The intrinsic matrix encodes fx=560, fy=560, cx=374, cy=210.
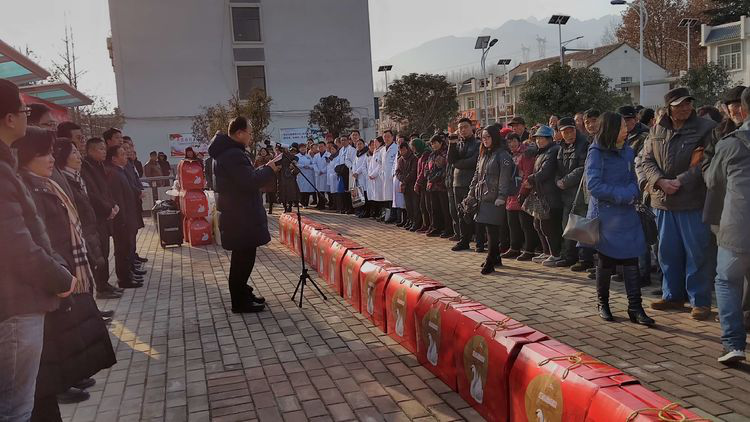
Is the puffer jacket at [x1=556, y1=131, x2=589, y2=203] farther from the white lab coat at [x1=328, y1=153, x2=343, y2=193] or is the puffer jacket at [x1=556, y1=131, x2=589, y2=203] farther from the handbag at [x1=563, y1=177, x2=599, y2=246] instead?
the white lab coat at [x1=328, y1=153, x2=343, y2=193]

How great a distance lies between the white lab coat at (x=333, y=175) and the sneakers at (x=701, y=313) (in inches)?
445

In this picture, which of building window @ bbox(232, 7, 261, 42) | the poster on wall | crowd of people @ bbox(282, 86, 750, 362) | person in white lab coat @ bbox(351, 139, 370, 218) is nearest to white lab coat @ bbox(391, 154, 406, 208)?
crowd of people @ bbox(282, 86, 750, 362)

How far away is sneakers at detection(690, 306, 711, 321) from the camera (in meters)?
5.04

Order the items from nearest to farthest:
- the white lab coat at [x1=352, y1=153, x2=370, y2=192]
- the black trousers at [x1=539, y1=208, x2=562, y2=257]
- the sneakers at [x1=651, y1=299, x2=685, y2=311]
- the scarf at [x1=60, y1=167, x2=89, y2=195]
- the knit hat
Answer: the sneakers at [x1=651, y1=299, x2=685, y2=311] → the scarf at [x1=60, y1=167, x2=89, y2=195] → the black trousers at [x1=539, y1=208, x2=562, y2=257] → the knit hat → the white lab coat at [x1=352, y1=153, x2=370, y2=192]

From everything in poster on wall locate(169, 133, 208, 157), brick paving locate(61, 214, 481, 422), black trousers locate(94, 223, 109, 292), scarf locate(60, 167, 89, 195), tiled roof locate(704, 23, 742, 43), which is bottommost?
brick paving locate(61, 214, 481, 422)

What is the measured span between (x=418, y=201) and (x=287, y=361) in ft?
23.4

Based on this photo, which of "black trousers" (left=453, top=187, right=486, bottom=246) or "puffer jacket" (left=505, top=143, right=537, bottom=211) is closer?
"puffer jacket" (left=505, top=143, right=537, bottom=211)

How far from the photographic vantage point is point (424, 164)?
10.6 m

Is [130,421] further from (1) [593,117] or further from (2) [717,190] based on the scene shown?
(1) [593,117]

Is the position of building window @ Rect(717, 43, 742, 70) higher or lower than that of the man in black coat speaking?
higher

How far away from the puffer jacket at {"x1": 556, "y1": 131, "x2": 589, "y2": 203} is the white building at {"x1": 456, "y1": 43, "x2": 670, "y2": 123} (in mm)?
28253

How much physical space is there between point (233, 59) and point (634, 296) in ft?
113

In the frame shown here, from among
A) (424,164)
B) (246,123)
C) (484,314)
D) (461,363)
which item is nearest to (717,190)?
(484,314)

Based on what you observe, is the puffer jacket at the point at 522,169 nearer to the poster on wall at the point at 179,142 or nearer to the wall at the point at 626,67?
the poster on wall at the point at 179,142
